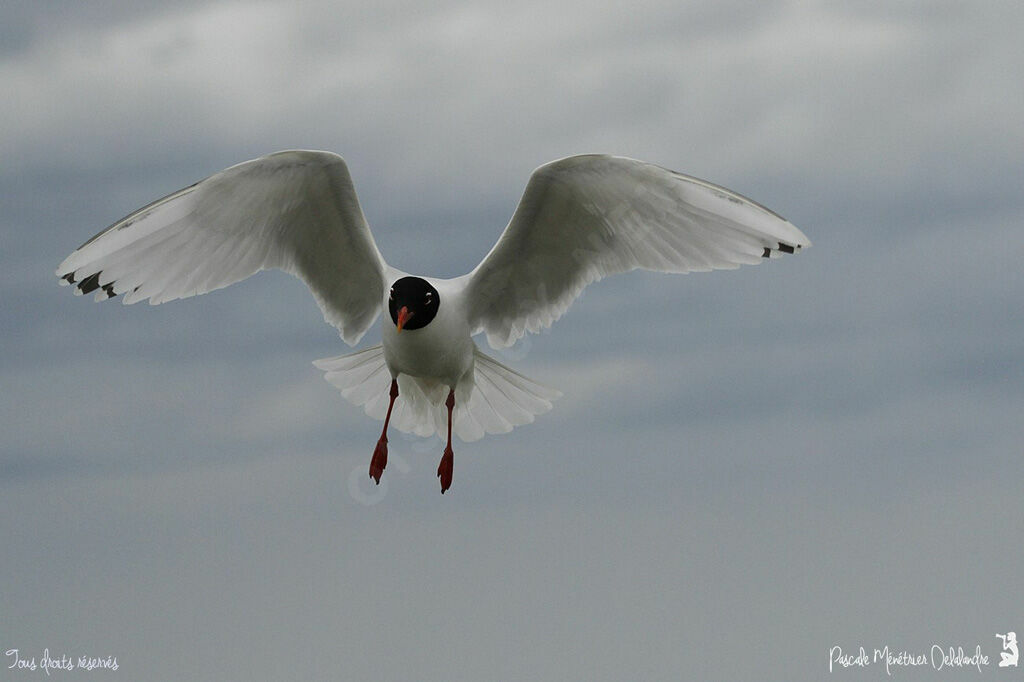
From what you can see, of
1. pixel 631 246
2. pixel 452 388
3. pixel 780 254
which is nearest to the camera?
pixel 780 254

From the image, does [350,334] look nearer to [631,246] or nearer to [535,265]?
[535,265]

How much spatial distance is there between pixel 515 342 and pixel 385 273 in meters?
1.42

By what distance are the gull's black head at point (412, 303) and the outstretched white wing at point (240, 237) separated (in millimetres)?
812

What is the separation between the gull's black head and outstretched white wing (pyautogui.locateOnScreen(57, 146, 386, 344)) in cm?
81

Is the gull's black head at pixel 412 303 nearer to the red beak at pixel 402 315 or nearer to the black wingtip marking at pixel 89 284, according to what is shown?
the red beak at pixel 402 315

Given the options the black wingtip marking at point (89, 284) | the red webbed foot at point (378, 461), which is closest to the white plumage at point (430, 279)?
the black wingtip marking at point (89, 284)

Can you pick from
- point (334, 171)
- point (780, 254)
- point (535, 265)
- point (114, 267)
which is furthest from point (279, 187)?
point (780, 254)

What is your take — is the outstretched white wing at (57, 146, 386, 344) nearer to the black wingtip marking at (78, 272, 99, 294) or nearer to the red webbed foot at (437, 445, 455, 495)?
the black wingtip marking at (78, 272, 99, 294)

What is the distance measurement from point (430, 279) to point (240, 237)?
1.71 m

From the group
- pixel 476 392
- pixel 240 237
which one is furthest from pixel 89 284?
pixel 476 392

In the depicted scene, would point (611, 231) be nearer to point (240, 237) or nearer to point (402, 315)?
point (402, 315)

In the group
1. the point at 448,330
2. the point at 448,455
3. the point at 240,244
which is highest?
the point at 240,244

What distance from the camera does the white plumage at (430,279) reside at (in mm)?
12211

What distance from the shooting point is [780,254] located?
39.1ft
